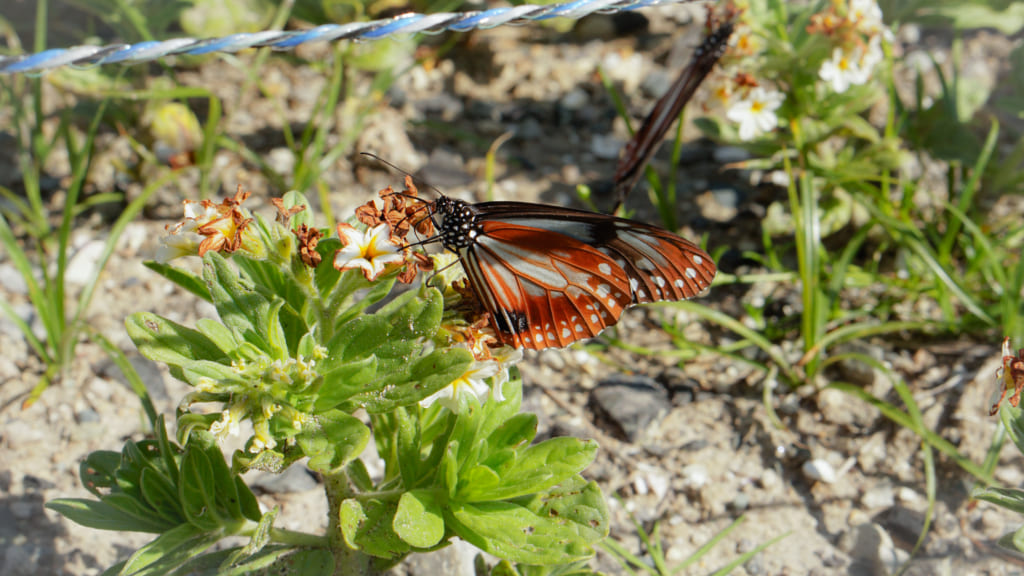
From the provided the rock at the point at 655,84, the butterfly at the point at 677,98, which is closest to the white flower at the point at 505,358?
the butterfly at the point at 677,98

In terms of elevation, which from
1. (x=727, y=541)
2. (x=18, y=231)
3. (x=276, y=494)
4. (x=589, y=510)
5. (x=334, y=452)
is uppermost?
(x=18, y=231)

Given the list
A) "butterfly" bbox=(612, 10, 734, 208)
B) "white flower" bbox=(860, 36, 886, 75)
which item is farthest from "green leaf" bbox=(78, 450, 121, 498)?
"white flower" bbox=(860, 36, 886, 75)

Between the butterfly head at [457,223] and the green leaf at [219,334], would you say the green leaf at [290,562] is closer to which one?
the green leaf at [219,334]

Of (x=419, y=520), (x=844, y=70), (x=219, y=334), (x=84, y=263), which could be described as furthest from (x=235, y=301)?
(x=844, y=70)

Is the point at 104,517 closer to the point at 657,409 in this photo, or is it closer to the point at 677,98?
the point at 657,409

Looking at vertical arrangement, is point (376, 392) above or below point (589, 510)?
above

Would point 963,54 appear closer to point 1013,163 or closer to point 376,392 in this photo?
point 1013,163

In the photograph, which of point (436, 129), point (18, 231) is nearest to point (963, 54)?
point (436, 129)

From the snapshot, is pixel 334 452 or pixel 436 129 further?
pixel 436 129

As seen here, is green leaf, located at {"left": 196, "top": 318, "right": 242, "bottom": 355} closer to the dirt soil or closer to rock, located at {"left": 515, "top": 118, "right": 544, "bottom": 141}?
the dirt soil
